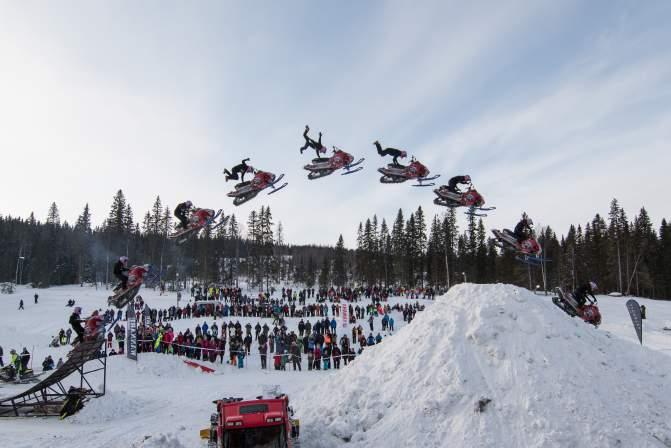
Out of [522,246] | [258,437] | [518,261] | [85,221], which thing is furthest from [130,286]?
[85,221]

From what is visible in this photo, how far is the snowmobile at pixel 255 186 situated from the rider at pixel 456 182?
765 cm

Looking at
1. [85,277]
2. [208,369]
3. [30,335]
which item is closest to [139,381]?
[208,369]

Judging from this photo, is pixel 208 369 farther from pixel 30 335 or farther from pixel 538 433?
pixel 30 335

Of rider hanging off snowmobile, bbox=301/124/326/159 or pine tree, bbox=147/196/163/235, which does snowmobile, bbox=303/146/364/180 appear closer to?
rider hanging off snowmobile, bbox=301/124/326/159

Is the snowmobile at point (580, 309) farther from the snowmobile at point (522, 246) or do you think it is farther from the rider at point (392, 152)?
the rider at point (392, 152)

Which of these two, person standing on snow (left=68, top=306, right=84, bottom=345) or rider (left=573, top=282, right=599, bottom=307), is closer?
person standing on snow (left=68, top=306, right=84, bottom=345)

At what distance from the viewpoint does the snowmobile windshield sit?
27.0ft

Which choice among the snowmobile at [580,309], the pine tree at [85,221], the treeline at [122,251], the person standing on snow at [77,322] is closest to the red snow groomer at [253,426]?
the person standing on snow at [77,322]

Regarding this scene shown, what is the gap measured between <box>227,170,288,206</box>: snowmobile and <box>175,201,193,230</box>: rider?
6.68 ft

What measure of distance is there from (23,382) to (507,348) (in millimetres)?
20071

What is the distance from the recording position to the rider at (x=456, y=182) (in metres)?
21.1

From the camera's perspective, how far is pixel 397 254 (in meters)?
77.2

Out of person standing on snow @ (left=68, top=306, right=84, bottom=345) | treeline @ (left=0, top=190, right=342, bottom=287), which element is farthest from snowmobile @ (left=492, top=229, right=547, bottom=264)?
treeline @ (left=0, top=190, right=342, bottom=287)

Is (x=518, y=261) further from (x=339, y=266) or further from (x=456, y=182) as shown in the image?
(x=456, y=182)
